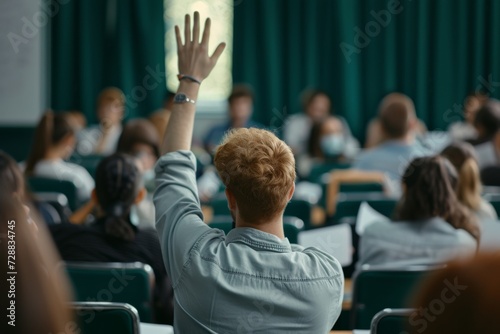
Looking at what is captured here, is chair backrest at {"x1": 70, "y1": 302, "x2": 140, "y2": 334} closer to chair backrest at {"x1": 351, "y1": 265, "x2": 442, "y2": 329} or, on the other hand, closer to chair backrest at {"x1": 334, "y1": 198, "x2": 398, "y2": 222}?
chair backrest at {"x1": 351, "y1": 265, "x2": 442, "y2": 329}

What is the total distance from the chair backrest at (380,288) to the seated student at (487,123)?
2778 millimetres

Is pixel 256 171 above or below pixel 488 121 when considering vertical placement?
above

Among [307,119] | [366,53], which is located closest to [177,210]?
[307,119]

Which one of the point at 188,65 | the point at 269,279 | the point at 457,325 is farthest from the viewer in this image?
the point at 188,65

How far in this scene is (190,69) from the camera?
2.06 m

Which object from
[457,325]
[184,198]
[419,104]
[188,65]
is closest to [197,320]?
[184,198]

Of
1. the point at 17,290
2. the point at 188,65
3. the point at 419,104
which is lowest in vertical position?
→ the point at 419,104

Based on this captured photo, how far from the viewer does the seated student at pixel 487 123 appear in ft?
17.9

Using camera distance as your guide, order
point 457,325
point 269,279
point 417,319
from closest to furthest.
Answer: point 457,325 → point 417,319 → point 269,279

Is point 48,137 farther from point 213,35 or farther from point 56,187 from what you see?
point 213,35

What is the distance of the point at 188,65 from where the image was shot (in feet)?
6.76

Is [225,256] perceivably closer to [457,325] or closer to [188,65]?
[188,65]

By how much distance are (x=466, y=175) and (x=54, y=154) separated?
275 cm

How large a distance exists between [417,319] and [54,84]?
347 inches
